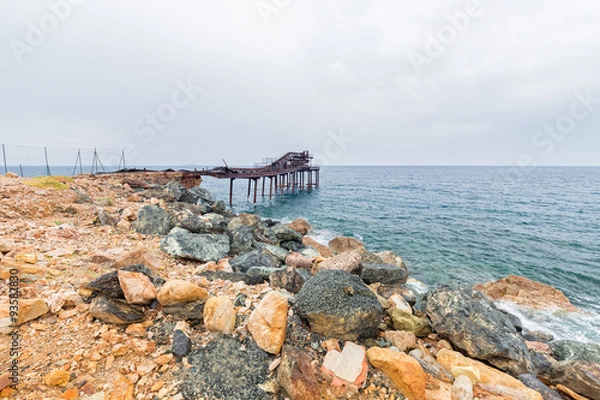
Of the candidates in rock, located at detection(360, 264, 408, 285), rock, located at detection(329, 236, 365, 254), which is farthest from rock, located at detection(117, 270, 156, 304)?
rock, located at detection(329, 236, 365, 254)

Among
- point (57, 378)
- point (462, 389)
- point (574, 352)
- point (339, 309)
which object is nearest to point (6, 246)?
point (57, 378)

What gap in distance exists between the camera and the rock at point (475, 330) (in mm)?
4402

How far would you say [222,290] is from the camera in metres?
4.76

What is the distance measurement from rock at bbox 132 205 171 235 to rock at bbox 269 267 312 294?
5194mm

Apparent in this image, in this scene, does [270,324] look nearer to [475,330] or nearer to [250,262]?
[250,262]

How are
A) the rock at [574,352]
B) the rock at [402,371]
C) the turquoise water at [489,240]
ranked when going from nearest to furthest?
the rock at [402,371] < the rock at [574,352] < the turquoise water at [489,240]

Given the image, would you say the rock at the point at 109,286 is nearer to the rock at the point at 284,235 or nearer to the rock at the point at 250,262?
the rock at the point at 250,262

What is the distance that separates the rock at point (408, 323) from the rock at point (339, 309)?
40.2 inches

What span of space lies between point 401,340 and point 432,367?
54 centimetres

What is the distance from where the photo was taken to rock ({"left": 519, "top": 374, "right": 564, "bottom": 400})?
3.91m

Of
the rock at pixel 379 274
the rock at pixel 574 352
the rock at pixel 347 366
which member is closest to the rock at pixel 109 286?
the rock at pixel 347 366

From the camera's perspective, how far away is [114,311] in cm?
354

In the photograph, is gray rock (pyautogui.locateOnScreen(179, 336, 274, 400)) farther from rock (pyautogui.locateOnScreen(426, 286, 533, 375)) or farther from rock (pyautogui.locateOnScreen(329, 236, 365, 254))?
rock (pyautogui.locateOnScreen(329, 236, 365, 254))

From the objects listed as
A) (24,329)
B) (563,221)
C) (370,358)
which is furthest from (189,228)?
(563,221)
